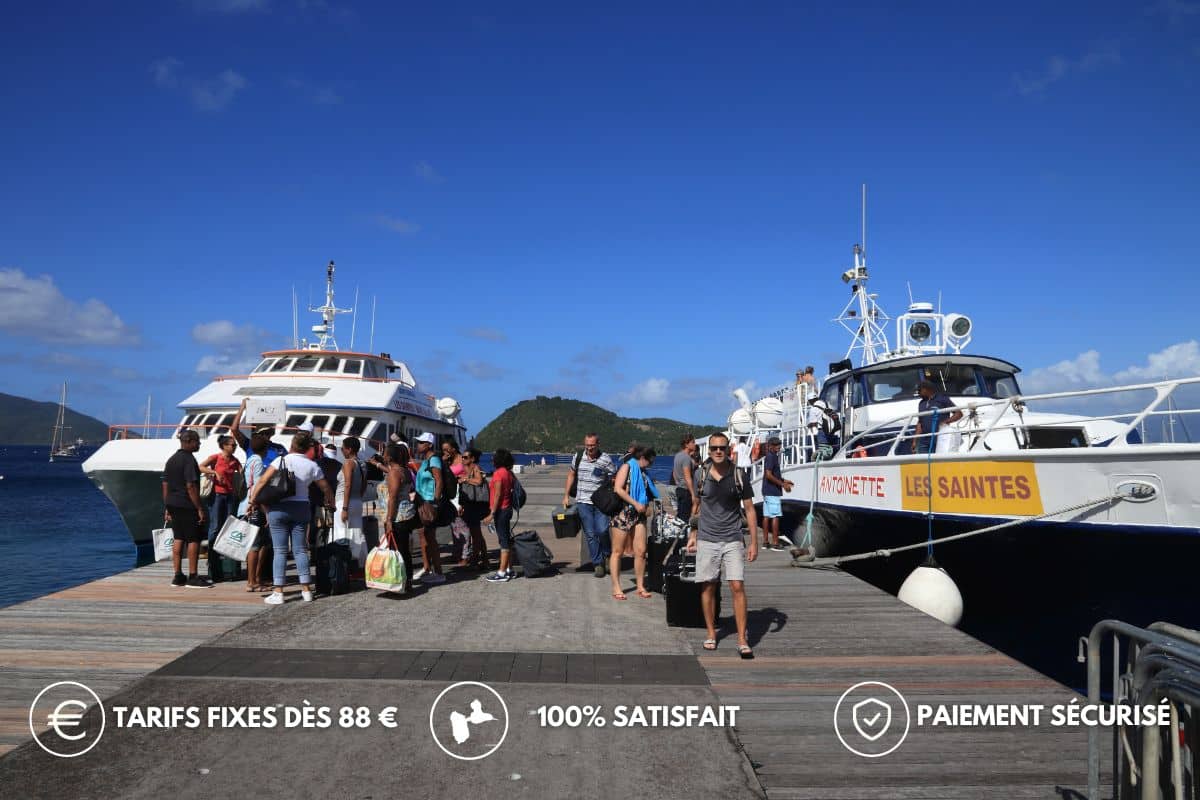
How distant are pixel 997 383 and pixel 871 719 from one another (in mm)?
10779

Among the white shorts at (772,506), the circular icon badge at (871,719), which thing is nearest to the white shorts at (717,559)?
the circular icon badge at (871,719)

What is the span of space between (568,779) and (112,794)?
7.30 ft

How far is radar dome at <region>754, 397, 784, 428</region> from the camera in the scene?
20.7m

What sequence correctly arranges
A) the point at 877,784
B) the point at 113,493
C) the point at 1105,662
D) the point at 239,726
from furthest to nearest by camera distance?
the point at 113,493, the point at 1105,662, the point at 239,726, the point at 877,784

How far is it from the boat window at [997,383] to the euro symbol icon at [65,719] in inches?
535

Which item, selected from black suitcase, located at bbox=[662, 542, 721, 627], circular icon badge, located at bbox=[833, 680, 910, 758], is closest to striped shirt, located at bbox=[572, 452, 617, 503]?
black suitcase, located at bbox=[662, 542, 721, 627]

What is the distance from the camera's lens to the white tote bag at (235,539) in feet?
27.3

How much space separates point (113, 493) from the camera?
693 inches

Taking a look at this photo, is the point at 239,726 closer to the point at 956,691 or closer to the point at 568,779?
the point at 568,779

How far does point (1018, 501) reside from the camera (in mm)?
8188

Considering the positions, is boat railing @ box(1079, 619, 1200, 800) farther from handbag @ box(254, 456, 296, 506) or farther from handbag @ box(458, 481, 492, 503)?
handbag @ box(458, 481, 492, 503)

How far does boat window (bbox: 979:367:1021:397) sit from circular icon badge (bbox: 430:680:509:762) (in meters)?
11.6

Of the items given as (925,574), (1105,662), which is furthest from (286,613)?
(1105,662)

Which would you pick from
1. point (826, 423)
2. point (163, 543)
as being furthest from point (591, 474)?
point (826, 423)
